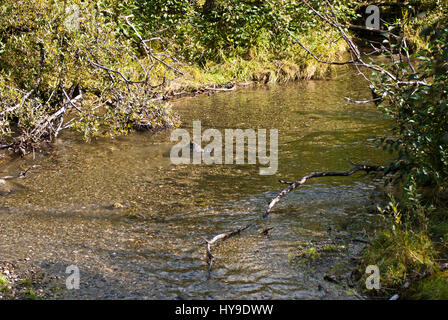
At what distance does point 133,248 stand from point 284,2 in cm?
1164

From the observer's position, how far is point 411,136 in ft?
16.3

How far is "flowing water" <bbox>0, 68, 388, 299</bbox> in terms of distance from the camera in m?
4.36

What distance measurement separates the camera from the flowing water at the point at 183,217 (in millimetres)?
4355

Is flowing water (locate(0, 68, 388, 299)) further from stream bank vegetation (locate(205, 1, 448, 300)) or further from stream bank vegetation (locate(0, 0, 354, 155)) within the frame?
stream bank vegetation (locate(0, 0, 354, 155))
